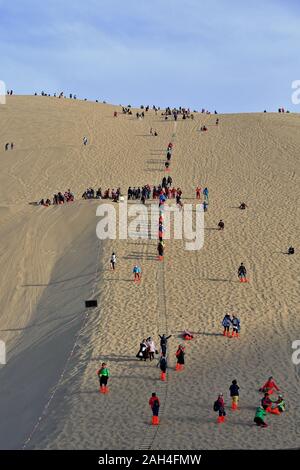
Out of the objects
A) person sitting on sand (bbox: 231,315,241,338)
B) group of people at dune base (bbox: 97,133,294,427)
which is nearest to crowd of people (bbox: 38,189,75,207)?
group of people at dune base (bbox: 97,133,294,427)

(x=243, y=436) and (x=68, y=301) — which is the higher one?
(x=68, y=301)

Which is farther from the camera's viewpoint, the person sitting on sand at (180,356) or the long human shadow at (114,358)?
the long human shadow at (114,358)

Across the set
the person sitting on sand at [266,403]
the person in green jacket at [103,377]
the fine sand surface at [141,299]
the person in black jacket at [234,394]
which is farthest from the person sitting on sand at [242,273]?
the person sitting on sand at [266,403]

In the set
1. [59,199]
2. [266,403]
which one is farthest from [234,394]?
[59,199]

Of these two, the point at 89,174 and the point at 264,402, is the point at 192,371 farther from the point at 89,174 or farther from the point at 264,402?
the point at 89,174

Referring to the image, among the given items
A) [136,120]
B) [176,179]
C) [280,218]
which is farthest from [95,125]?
[280,218]

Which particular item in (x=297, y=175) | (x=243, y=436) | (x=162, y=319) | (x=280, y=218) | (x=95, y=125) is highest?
(x=95, y=125)

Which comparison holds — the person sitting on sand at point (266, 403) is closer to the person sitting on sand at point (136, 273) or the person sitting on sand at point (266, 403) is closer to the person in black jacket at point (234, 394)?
the person in black jacket at point (234, 394)
